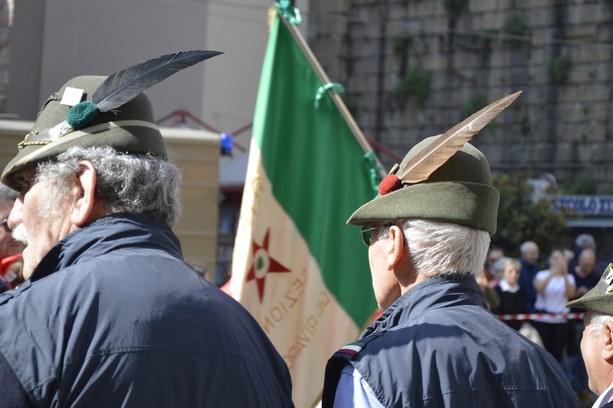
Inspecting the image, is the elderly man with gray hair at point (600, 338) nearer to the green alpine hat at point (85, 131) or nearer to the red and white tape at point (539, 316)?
the green alpine hat at point (85, 131)

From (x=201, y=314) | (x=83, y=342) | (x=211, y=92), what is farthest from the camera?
(x=211, y=92)

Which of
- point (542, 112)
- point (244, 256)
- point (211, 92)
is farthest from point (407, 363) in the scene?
point (542, 112)

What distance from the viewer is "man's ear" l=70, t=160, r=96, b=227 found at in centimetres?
205

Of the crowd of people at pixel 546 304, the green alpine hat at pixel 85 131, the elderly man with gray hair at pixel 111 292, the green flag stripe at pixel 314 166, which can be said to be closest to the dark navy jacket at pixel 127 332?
the elderly man with gray hair at pixel 111 292

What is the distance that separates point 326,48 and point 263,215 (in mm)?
26650

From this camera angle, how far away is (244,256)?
15.7 feet

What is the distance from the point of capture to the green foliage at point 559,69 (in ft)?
91.5

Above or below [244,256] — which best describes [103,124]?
above

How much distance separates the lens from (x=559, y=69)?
27938mm

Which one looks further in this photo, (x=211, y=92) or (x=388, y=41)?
(x=388, y=41)

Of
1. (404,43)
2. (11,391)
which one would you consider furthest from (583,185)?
(11,391)

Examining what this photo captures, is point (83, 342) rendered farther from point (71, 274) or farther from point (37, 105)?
point (37, 105)

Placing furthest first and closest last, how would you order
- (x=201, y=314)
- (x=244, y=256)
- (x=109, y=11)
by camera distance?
(x=109, y=11), (x=244, y=256), (x=201, y=314)

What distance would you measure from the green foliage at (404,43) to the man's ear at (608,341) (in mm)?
26784
